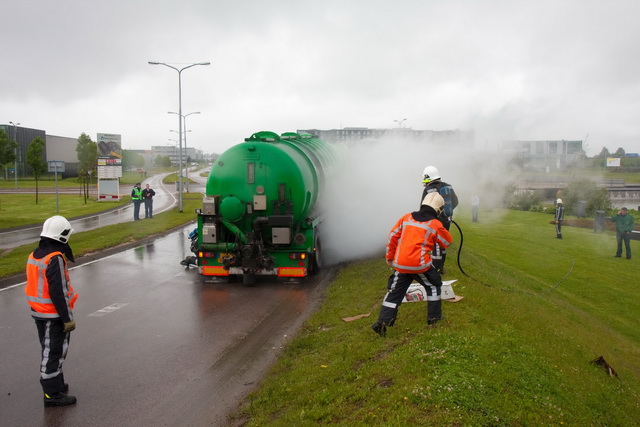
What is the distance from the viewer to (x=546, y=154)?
20.3 metres

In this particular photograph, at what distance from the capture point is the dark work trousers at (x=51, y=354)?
5.39m

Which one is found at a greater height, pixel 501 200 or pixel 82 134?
pixel 82 134

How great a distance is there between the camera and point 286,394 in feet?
17.9

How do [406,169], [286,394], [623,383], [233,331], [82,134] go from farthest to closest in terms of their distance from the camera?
[82,134] → [406,169] → [233,331] → [623,383] → [286,394]

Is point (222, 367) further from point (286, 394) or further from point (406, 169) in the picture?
point (406, 169)

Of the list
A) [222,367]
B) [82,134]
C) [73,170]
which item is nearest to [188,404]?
[222,367]

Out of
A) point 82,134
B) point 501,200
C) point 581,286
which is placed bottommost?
point 581,286

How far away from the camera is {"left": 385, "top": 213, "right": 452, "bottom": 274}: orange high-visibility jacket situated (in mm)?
5930

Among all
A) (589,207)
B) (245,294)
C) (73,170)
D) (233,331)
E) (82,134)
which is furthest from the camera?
(73,170)

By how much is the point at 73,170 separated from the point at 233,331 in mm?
74102

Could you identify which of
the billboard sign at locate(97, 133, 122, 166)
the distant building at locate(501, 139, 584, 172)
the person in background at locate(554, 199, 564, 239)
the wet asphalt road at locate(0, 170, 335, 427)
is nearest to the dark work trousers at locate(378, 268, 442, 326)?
the wet asphalt road at locate(0, 170, 335, 427)

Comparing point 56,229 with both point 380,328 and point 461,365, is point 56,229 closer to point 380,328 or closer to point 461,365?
point 380,328

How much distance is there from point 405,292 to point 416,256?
551 millimetres

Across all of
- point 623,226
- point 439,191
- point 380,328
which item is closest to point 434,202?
point 380,328
